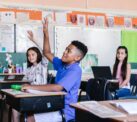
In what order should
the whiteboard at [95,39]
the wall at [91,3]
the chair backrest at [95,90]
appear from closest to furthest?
the chair backrest at [95,90], the wall at [91,3], the whiteboard at [95,39]

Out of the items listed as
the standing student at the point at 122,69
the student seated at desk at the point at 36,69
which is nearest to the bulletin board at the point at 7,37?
the student seated at desk at the point at 36,69

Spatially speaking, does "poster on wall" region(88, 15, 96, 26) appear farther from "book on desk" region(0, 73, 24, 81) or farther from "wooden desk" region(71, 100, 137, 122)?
"wooden desk" region(71, 100, 137, 122)

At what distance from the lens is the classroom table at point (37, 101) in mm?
2430

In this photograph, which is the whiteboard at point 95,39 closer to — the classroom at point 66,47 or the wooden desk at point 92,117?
the classroom at point 66,47

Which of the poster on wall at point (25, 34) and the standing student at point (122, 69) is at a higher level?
the poster on wall at point (25, 34)

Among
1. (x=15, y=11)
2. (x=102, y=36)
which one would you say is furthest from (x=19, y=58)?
(x=102, y=36)

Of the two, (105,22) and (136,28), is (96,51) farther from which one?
(136,28)

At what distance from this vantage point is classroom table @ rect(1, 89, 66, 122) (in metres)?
2.43

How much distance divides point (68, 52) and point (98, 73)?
82.1 inches

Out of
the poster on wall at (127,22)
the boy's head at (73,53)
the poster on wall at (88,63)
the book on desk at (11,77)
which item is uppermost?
the poster on wall at (127,22)

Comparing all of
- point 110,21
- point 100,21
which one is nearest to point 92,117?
point 100,21

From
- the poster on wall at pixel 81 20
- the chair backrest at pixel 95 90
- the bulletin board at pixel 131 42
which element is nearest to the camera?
the chair backrest at pixel 95 90

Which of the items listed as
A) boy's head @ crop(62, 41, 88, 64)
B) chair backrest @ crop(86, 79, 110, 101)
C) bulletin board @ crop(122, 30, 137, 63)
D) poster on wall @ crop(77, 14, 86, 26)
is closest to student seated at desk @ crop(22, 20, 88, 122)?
boy's head @ crop(62, 41, 88, 64)

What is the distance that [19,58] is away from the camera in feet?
16.3
